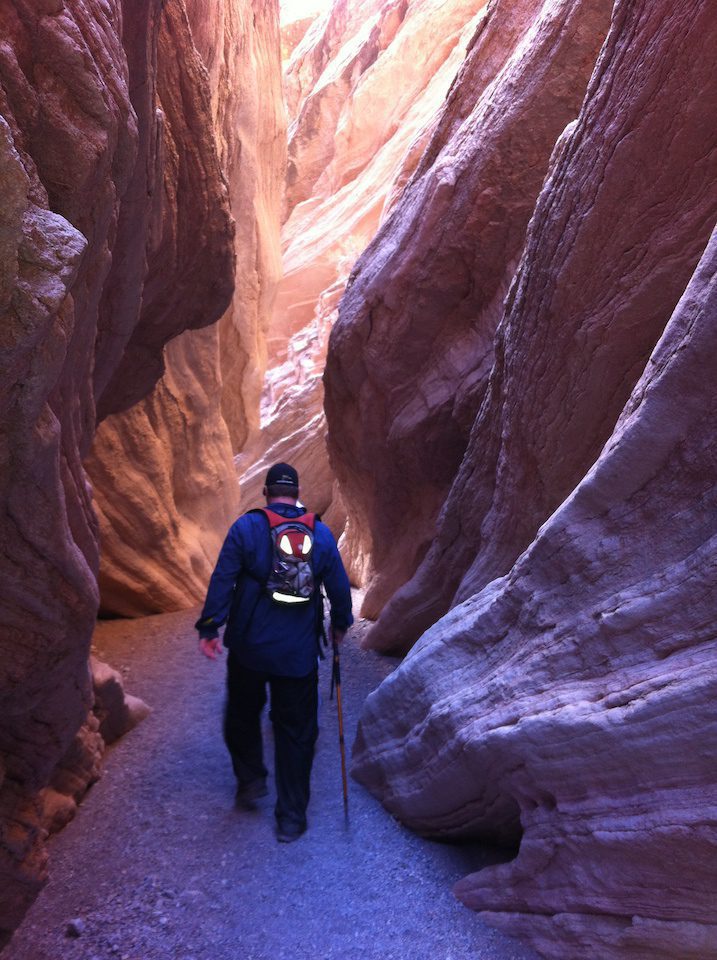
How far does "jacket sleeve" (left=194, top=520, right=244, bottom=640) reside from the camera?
381cm

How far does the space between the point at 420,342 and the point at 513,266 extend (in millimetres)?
1288

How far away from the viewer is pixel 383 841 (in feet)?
12.7

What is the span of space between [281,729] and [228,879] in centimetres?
77

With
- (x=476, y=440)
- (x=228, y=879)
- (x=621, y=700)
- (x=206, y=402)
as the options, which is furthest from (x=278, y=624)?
(x=206, y=402)

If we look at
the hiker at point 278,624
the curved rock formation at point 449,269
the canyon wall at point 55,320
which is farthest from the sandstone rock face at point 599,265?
the canyon wall at point 55,320

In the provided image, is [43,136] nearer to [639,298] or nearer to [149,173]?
[149,173]

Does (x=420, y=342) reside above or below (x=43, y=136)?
below

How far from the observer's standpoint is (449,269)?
23.5ft

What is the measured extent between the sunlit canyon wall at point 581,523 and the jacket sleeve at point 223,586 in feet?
3.44

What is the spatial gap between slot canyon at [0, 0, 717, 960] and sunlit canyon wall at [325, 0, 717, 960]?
0.05 ft

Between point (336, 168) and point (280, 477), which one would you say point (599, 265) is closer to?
point (280, 477)

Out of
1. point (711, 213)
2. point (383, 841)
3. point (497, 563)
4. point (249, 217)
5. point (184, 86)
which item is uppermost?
point (184, 86)

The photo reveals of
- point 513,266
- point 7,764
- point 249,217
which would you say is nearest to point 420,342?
point 513,266

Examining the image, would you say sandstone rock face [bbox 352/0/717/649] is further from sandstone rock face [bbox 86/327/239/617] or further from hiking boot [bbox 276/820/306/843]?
sandstone rock face [bbox 86/327/239/617]
